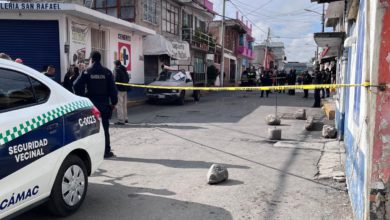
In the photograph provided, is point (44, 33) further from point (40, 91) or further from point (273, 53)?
point (273, 53)

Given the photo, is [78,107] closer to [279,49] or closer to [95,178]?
[95,178]

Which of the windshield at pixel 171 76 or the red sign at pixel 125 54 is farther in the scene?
the windshield at pixel 171 76

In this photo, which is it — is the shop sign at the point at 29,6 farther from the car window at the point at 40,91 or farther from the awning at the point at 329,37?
the car window at the point at 40,91

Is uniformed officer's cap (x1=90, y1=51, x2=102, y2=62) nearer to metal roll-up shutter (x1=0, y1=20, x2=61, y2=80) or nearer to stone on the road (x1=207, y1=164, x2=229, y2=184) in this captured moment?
stone on the road (x1=207, y1=164, x2=229, y2=184)

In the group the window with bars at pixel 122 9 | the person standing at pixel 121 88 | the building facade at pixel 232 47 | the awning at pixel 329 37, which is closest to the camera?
the awning at pixel 329 37

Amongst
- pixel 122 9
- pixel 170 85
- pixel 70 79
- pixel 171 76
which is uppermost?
pixel 122 9

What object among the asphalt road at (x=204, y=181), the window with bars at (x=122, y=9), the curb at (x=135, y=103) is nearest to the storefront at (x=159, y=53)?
the window with bars at (x=122, y=9)

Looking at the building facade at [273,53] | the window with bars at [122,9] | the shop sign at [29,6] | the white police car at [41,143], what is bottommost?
the white police car at [41,143]

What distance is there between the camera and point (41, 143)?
12.8 ft

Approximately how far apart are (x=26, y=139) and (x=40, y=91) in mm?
693

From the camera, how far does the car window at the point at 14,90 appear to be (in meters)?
3.65

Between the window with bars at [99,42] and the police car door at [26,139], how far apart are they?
43.1ft

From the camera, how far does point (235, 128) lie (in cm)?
1165

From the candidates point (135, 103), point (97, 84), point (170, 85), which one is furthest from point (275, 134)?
point (135, 103)
